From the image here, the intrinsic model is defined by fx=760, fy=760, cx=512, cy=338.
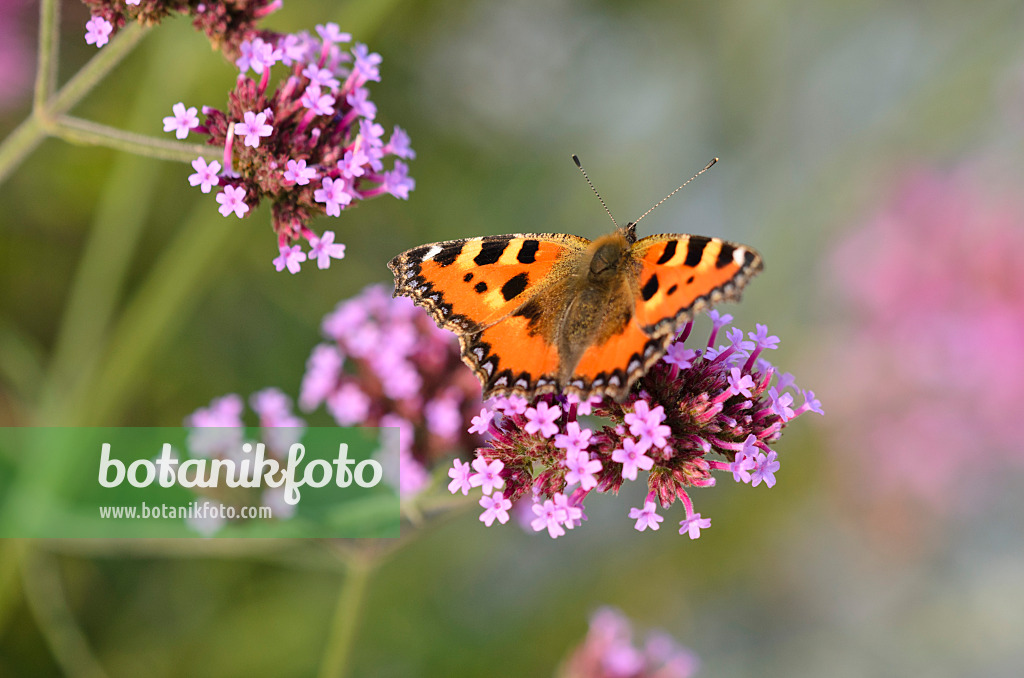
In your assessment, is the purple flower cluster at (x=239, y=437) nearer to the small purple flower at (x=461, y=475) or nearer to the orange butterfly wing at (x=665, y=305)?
the small purple flower at (x=461, y=475)

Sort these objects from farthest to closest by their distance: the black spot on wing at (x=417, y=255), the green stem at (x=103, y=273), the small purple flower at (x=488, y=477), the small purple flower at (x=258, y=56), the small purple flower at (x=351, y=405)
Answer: the green stem at (x=103, y=273) → the small purple flower at (x=351, y=405) → the black spot on wing at (x=417, y=255) → the small purple flower at (x=258, y=56) → the small purple flower at (x=488, y=477)

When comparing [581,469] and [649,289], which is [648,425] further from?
[649,289]

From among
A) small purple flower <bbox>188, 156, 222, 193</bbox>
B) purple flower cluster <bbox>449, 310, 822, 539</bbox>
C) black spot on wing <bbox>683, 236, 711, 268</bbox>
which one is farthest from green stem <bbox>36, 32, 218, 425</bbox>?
black spot on wing <bbox>683, 236, 711, 268</bbox>

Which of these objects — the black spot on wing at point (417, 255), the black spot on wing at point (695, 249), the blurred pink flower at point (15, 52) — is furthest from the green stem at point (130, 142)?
the blurred pink flower at point (15, 52)

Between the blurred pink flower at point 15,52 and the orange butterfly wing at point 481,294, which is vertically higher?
the blurred pink flower at point 15,52

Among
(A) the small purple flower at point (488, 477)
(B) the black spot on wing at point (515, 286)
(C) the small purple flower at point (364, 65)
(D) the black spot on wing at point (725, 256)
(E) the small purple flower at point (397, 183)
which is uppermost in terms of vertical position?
(C) the small purple flower at point (364, 65)

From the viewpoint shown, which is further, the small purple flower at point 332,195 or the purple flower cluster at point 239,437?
the purple flower cluster at point 239,437

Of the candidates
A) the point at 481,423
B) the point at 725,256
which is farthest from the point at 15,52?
the point at 725,256
